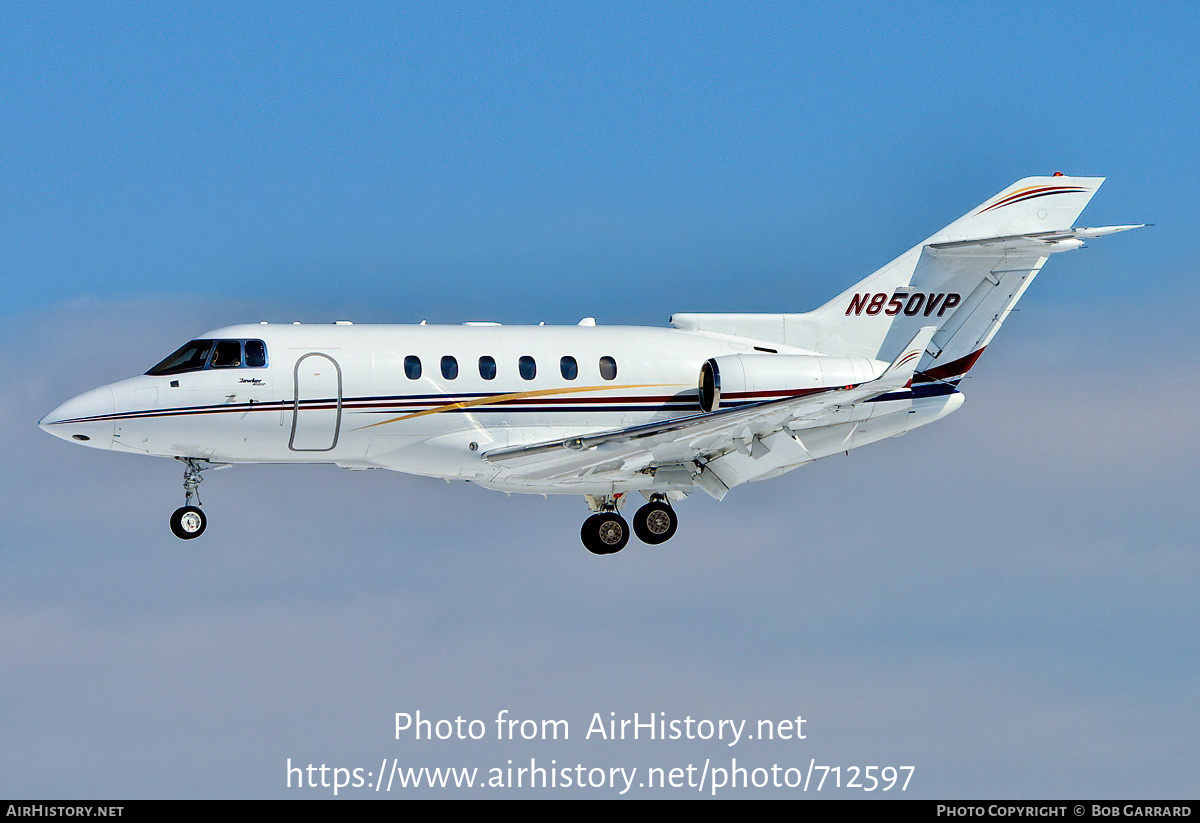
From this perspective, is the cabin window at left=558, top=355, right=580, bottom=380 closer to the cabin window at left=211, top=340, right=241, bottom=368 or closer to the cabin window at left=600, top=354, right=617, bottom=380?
the cabin window at left=600, top=354, right=617, bottom=380

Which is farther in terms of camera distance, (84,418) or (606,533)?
(606,533)

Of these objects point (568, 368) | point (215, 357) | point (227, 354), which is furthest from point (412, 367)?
point (215, 357)

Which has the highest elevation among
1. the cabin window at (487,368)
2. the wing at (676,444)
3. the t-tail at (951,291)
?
the t-tail at (951,291)

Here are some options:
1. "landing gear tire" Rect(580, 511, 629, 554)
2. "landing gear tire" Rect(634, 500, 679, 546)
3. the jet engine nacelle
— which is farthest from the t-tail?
"landing gear tire" Rect(580, 511, 629, 554)

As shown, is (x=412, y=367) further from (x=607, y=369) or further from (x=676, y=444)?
(x=676, y=444)

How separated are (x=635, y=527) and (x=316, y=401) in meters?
7.15

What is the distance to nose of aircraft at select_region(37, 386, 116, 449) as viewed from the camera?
100.0 feet

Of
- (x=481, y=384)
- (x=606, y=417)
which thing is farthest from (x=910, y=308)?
(x=481, y=384)

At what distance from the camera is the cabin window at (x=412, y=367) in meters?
31.6

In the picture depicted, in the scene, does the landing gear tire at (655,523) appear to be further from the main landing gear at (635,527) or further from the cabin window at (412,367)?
the cabin window at (412,367)

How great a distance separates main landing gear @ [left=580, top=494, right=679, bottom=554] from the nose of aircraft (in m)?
9.53

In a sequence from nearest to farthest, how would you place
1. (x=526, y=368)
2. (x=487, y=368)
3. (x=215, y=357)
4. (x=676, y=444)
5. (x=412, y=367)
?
(x=215, y=357)
(x=412, y=367)
(x=676, y=444)
(x=487, y=368)
(x=526, y=368)

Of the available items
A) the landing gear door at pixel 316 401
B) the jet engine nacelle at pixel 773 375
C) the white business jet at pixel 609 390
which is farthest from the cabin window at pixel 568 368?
the landing gear door at pixel 316 401

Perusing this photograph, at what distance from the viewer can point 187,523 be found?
31.4m
